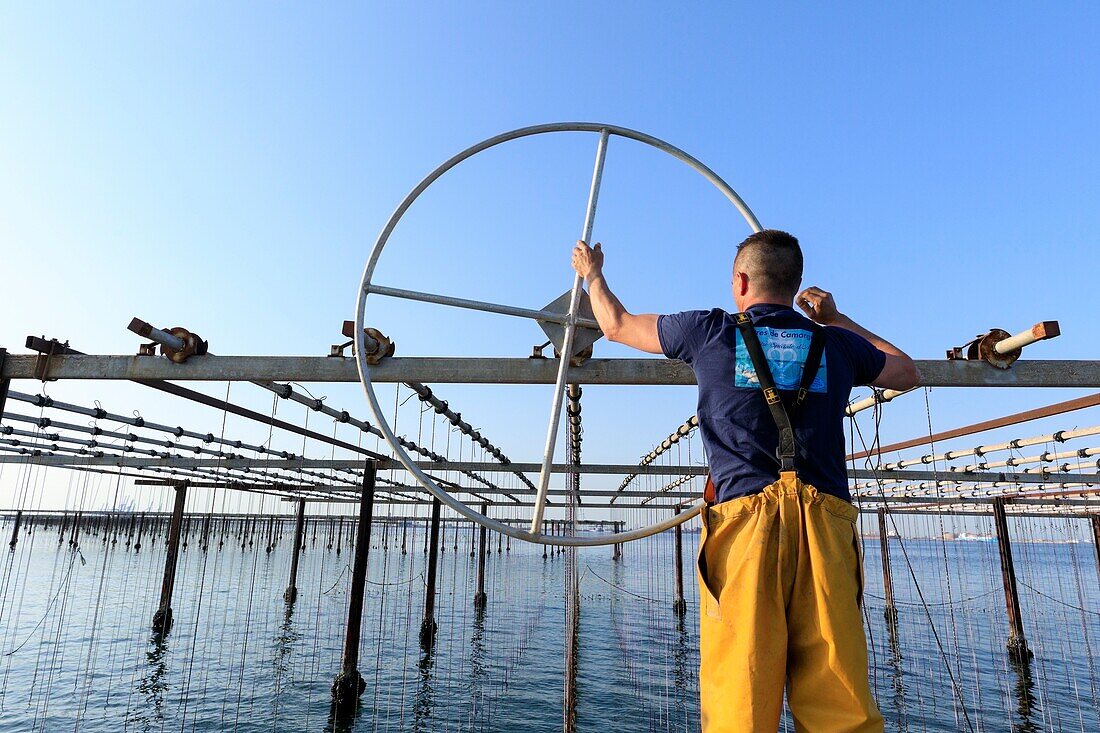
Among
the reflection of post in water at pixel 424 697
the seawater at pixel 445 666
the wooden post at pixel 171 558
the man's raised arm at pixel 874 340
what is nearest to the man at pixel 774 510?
the man's raised arm at pixel 874 340

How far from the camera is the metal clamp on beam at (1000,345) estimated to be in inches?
168

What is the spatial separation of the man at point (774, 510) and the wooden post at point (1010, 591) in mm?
20110

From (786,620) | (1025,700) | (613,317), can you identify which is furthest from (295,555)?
(786,620)

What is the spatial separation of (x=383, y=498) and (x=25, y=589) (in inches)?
898

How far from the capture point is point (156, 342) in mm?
4852

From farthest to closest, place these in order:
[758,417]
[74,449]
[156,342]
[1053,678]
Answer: [1053,678], [74,449], [156,342], [758,417]

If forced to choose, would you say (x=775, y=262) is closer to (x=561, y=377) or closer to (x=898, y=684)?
(x=561, y=377)

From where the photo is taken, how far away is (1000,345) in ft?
14.7

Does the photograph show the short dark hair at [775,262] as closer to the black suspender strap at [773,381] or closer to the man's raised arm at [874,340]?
the black suspender strap at [773,381]

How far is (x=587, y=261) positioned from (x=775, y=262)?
2.57 feet

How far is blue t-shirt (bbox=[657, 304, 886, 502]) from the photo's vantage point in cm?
220

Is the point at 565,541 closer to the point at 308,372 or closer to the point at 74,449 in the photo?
the point at 308,372

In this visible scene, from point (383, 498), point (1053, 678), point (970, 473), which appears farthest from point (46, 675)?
point (1053, 678)

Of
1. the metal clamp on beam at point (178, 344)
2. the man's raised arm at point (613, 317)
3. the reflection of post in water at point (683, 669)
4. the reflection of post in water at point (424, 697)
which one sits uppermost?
the metal clamp on beam at point (178, 344)
